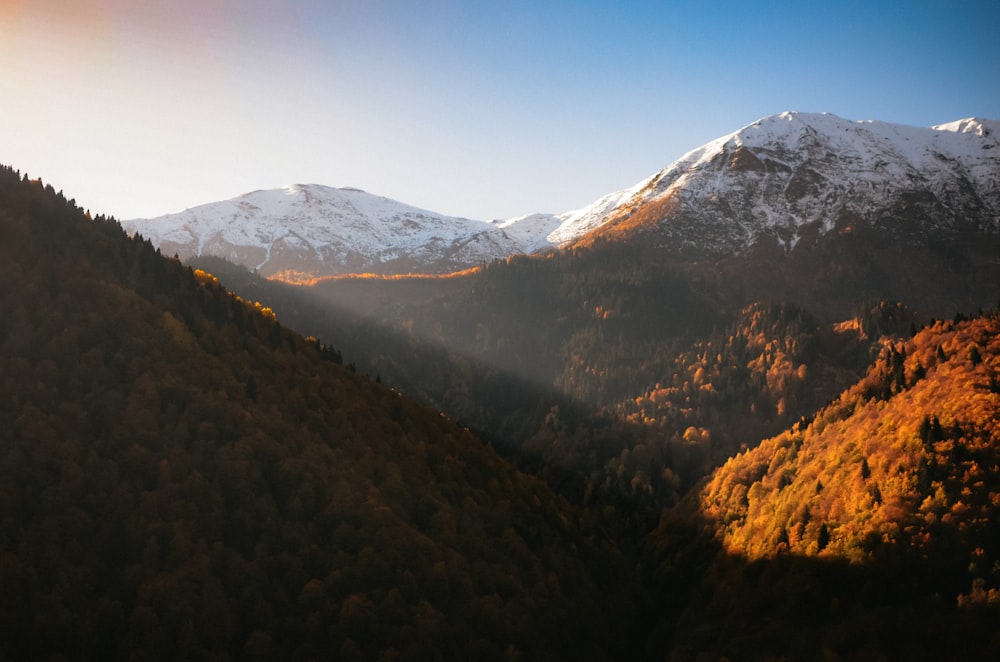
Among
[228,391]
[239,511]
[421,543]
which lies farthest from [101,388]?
[421,543]

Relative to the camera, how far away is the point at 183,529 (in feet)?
501

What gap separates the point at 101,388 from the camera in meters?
172

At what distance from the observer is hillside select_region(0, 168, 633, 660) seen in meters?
137

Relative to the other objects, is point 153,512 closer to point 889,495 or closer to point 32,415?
point 32,415

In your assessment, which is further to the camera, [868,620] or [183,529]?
[868,620]

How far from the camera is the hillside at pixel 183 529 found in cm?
13712

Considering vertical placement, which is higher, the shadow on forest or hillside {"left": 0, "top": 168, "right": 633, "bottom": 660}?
hillside {"left": 0, "top": 168, "right": 633, "bottom": 660}

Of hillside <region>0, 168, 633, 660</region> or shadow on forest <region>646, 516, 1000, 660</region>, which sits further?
shadow on forest <region>646, 516, 1000, 660</region>

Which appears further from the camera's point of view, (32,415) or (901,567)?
(901,567)

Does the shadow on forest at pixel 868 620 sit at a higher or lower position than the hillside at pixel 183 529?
lower

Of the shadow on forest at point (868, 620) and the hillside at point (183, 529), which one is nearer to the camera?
the hillside at point (183, 529)

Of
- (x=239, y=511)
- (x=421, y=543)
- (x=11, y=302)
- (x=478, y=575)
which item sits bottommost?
(x=478, y=575)

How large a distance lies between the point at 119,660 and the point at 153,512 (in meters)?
31.8

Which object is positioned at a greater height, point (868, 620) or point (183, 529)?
point (183, 529)
